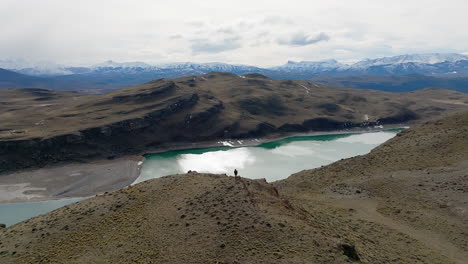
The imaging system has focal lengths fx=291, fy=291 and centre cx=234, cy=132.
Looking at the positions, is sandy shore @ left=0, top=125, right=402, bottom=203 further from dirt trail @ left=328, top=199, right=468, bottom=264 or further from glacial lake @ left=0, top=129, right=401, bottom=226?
dirt trail @ left=328, top=199, right=468, bottom=264

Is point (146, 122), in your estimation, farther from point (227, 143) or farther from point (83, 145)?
point (227, 143)

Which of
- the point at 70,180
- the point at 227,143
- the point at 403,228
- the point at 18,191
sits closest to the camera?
the point at 403,228

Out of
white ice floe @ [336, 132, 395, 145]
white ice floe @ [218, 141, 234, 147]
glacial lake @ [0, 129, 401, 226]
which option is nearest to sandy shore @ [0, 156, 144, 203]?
glacial lake @ [0, 129, 401, 226]

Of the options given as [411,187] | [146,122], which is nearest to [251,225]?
[411,187]

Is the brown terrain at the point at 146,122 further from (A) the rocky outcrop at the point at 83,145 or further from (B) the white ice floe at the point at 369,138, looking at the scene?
(B) the white ice floe at the point at 369,138

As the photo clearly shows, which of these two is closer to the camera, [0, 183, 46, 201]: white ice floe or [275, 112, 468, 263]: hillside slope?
[275, 112, 468, 263]: hillside slope

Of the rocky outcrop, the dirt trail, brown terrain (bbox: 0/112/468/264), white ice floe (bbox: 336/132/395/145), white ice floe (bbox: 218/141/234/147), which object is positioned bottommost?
white ice floe (bbox: 336/132/395/145)

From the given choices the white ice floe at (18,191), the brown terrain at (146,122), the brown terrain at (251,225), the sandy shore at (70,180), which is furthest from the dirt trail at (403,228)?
the brown terrain at (146,122)

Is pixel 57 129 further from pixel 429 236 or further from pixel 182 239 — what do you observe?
pixel 429 236
